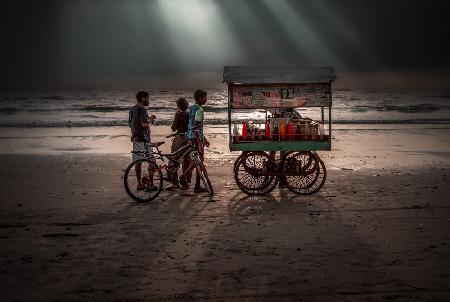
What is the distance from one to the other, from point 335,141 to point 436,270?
14.6 metres

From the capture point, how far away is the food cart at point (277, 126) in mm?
9797

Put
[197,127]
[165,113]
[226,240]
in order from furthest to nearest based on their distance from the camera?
[165,113] < [197,127] < [226,240]

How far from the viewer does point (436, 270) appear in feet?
19.2

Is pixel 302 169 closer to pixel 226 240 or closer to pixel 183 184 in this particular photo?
pixel 183 184

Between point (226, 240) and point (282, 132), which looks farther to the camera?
point (282, 132)

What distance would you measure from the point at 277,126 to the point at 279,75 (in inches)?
39.5

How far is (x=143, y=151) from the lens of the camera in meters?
10.0

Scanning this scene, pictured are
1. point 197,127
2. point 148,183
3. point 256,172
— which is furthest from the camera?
point 197,127

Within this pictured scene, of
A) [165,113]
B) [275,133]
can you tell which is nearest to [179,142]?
[275,133]

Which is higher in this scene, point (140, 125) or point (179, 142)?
point (140, 125)

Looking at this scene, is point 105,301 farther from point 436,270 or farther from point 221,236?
point 436,270

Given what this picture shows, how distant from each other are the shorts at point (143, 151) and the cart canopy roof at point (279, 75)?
206 centimetres

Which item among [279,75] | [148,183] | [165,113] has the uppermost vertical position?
[165,113]

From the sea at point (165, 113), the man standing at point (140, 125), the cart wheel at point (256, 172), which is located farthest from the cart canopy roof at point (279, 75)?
the sea at point (165, 113)
